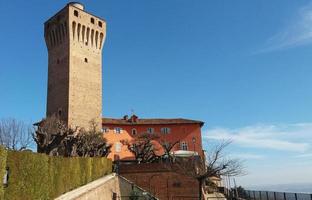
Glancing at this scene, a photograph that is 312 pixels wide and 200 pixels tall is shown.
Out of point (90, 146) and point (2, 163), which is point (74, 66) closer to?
point (90, 146)

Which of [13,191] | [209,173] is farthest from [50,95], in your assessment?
[13,191]

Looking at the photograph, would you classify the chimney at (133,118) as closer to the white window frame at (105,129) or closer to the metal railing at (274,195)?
the white window frame at (105,129)

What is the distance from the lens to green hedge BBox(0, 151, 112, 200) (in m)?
15.7

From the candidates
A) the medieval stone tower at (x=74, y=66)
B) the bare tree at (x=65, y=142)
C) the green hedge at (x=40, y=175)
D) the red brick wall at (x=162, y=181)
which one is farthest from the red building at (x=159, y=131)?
the green hedge at (x=40, y=175)

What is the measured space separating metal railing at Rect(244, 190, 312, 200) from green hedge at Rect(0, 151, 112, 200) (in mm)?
13146

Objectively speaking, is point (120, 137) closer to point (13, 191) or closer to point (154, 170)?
point (154, 170)

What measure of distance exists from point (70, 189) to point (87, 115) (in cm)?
2725

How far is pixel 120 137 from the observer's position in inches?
2382

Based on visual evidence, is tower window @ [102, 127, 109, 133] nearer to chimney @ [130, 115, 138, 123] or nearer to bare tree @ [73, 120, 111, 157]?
chimney @ [130, 115, 138, 123]

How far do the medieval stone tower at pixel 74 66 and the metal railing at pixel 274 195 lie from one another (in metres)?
25.5

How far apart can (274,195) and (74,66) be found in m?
33.7

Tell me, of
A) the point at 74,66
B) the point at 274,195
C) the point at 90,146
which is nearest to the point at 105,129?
the point at 74,66

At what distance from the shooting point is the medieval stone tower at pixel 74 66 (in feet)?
158

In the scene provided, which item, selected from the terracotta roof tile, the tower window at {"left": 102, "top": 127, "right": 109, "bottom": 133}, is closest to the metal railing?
the terracotta roof tile
